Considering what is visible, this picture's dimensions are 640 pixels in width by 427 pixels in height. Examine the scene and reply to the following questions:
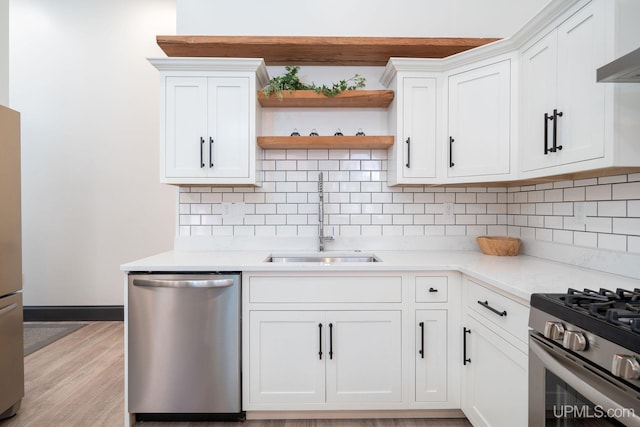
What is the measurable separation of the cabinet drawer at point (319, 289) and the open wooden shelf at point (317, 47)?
156 centimetres

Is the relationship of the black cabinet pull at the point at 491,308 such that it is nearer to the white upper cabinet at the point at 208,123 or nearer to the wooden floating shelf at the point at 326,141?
the wooden floating shelf at the point at 326,141

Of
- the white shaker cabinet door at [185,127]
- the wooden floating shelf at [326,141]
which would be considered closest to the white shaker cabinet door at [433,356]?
the wooden floating shelf at [326,141]

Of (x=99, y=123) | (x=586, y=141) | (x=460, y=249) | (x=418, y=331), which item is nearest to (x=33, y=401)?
(x=418, y=331)

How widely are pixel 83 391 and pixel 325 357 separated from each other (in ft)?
5.73

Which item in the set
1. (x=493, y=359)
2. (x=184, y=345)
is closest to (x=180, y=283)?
(x=184, y=345)

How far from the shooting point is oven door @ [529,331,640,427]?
924 millimetres

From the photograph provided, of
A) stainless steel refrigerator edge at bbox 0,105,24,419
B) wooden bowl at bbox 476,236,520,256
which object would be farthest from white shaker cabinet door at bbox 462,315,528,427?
stainless steel refrigerator edge at bbox 0,105,24,419

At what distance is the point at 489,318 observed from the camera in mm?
1755

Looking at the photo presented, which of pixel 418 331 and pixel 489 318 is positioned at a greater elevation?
pixel 489 318

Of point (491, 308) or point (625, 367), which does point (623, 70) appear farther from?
point (491, 308)

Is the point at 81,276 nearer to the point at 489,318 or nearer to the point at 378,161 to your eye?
the point at 378,161

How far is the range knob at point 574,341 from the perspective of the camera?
41.1 inches

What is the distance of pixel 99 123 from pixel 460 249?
384 centimetres

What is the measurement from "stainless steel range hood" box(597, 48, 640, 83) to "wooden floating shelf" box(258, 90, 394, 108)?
55.9 inches
